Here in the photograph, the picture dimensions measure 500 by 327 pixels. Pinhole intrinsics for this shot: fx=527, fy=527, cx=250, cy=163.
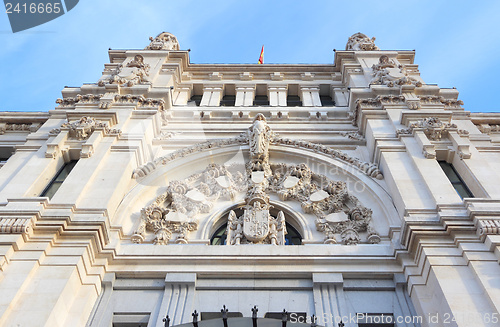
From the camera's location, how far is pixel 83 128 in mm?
→ 17750

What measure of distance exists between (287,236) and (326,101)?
11.8 metres

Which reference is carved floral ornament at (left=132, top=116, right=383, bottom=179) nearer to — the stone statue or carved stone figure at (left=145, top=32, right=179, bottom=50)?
the stone statue

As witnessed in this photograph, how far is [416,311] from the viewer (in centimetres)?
1178

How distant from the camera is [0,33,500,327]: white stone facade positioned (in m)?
11.9

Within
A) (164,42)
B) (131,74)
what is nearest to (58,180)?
(131,74)

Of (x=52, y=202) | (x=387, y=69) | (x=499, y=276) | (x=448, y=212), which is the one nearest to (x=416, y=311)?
(x=499, y=276)

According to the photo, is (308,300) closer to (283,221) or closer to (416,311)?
(416,311)

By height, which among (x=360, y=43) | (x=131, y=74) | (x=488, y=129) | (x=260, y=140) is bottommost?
(x=260, y=140)

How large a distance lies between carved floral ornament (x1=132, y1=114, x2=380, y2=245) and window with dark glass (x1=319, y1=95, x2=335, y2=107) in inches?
287

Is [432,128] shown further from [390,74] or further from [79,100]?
[79,100]

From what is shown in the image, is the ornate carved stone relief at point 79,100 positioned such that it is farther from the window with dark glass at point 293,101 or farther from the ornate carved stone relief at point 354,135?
the ornate carved stone relief at point 354,135

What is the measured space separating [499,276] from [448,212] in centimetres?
226

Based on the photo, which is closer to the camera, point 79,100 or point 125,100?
point 79,100

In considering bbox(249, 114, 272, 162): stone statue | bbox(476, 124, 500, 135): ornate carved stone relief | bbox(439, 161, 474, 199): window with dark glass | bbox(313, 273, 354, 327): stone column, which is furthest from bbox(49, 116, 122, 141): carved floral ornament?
bbox(476, 124, 500, 135): ornate carved stone relief
